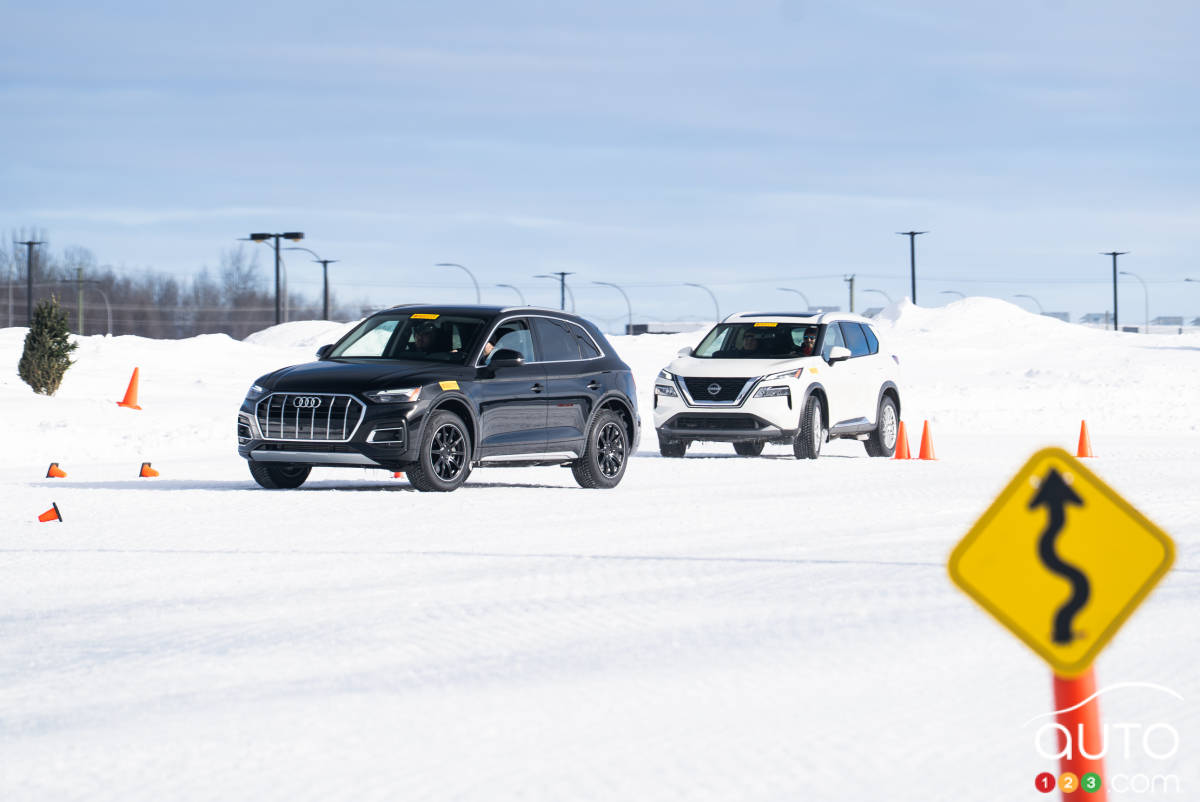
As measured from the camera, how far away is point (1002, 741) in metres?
5.82

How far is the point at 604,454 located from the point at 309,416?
319 cm

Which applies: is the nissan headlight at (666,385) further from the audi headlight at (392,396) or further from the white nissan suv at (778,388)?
the audi headlight at (392,396)

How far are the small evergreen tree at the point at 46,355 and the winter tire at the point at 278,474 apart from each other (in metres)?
18.5

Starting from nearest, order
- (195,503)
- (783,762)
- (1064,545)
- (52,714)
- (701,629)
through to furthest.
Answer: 1. (1064,545)
2. (783,762)
3. (52,714)
4. (701,629)
5. (195,503)

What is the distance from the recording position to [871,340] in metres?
22.8

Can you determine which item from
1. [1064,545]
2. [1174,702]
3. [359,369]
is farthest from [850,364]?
[1064,545]

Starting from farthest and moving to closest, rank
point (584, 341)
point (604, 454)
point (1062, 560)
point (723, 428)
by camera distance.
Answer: point (723, 428)
point (584, 341)
point (604, 454)
point (1062, 560)

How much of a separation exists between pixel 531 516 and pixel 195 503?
3045 mm

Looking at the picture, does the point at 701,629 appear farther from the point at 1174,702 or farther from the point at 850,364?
the point at 850,364

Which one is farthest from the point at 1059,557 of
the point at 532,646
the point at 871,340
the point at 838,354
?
the point at 871,340

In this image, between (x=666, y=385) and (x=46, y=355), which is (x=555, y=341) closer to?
A: (x=666, y=385)

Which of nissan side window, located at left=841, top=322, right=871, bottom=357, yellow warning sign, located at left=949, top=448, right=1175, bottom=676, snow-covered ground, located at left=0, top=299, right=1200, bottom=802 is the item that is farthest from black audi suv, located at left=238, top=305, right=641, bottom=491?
yellow warning sign, located at left=949, top=448, right=1175, bottom=676

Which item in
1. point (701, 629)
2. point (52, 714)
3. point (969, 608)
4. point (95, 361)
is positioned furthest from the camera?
point (95, 361)

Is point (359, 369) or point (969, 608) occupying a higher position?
point (359, 369)
